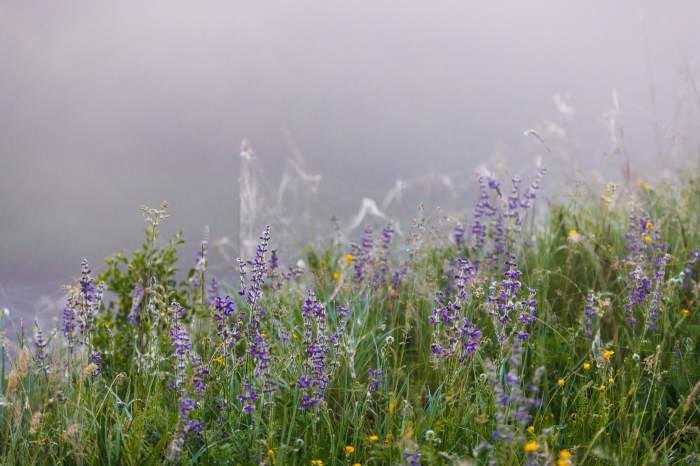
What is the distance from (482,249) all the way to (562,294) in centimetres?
64

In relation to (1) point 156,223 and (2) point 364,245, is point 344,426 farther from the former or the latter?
(2) point 364,245

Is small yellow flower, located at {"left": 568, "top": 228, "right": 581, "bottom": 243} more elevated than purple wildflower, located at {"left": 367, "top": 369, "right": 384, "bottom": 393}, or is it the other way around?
small yellow flower, located at {"left": 568, "top": 228, "right": 581, "bottom": 243}

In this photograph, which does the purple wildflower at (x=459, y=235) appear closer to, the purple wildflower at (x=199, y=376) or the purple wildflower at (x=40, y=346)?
the purple wildflower at (x=199, y=376)

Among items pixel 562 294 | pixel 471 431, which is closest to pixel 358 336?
pixel 471 431

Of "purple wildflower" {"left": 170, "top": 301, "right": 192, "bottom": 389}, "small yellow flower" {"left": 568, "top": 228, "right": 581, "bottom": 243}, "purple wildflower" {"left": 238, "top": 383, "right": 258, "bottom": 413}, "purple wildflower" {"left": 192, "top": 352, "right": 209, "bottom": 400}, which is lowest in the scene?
"purple wildflower" {"left": 238, "top": 383, "right": 258, "bottom": 413}

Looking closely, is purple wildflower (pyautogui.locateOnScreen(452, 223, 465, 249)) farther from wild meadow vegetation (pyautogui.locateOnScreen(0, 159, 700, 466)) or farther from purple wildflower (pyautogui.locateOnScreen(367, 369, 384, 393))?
purple wildflower (pyautogui.locateOnScreen(367, 369, 384, 393))

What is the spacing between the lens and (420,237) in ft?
14.2

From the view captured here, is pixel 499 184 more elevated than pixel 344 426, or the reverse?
pixel 499 184

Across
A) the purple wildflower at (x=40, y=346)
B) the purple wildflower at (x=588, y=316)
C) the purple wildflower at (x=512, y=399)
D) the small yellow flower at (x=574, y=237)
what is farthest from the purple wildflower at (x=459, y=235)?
the purple wildflower at (x=40, y=346)

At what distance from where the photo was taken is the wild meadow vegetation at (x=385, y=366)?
3096 mm

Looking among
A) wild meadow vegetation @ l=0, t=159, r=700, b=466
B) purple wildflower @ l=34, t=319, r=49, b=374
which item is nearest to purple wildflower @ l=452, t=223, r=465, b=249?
wild meadow vegetation @ l=0, t=159, r=700, b=466

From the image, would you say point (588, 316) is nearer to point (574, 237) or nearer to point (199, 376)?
point (574, 237)

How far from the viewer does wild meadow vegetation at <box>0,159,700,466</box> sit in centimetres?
310

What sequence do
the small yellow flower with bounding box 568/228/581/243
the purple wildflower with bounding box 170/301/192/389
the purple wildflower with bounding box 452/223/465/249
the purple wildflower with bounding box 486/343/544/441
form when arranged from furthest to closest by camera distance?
the purple wildflower with bounding box 452/223/465/249
the small yellow flower with bounding box 568/228/581/243
the purple wildflower with bounding box 170/301/192/389
the purple wildflower with bounding box 486/343/544/441
